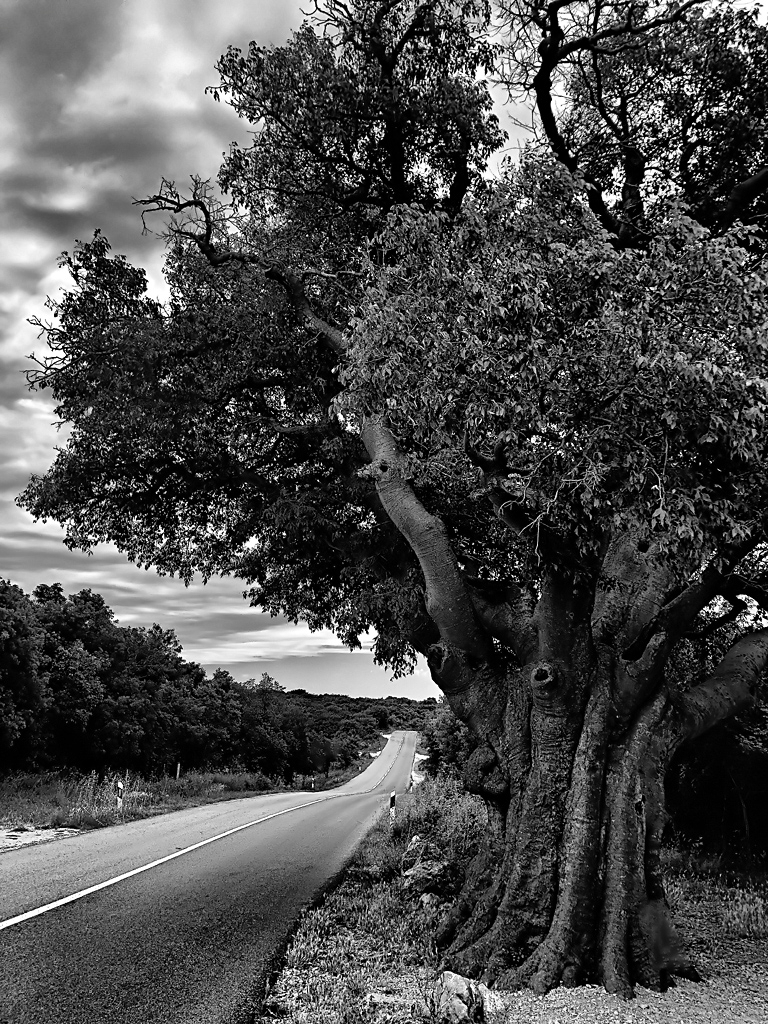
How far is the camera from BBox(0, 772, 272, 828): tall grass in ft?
50.7

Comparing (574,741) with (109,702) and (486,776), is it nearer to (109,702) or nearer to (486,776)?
(486,776)

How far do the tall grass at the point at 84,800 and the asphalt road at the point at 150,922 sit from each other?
1.15 meters

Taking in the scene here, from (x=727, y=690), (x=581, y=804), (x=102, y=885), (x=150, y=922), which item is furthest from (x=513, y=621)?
(x=102, y=885)

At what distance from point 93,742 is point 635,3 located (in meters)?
35.2

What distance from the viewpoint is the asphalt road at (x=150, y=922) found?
562cm

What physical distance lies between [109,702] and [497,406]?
113 ft

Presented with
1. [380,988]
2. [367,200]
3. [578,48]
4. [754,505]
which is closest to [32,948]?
[380,988]

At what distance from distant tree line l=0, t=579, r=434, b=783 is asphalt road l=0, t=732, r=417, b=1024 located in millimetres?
13138

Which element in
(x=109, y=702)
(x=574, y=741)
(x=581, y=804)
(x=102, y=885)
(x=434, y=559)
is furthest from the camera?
(x=109, y=702)

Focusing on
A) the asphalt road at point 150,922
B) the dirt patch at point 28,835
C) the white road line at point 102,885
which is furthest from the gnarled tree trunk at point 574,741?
the dirt patch at point 28,835

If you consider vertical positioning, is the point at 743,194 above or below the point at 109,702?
above

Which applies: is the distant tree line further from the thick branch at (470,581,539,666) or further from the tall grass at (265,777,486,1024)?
the thick branch at (470,581,539,666)

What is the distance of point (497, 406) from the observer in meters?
5.75

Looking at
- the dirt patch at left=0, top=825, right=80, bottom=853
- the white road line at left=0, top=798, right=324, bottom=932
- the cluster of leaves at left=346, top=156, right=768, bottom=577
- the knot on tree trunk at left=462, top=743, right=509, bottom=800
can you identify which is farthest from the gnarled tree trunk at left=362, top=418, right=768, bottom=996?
the dirt patch at left=0, top=825, right=80, bottom=853
